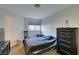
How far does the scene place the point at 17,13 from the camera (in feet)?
8.10

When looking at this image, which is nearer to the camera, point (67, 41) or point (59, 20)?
point (67, 41)

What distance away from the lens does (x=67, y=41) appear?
8.48 feet

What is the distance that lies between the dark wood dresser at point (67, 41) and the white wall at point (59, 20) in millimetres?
177

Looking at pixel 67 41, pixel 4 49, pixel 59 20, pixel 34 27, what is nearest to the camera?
pixel 4 49

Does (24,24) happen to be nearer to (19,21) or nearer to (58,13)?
(19,21)

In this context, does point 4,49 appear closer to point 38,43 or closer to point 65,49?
point 38,43

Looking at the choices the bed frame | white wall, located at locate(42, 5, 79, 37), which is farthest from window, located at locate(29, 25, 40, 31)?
the bed frame

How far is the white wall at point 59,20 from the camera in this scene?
2547mm

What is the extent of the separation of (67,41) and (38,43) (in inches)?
30.6

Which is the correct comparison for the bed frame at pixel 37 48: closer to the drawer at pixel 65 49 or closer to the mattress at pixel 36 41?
the mattress at pixel 36 41

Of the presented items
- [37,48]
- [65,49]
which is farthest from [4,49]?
[65,49]

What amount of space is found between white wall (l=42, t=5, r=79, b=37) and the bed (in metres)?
0.18

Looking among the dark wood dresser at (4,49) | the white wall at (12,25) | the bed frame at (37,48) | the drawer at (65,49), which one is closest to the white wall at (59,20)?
the bed frame at (37,48)
